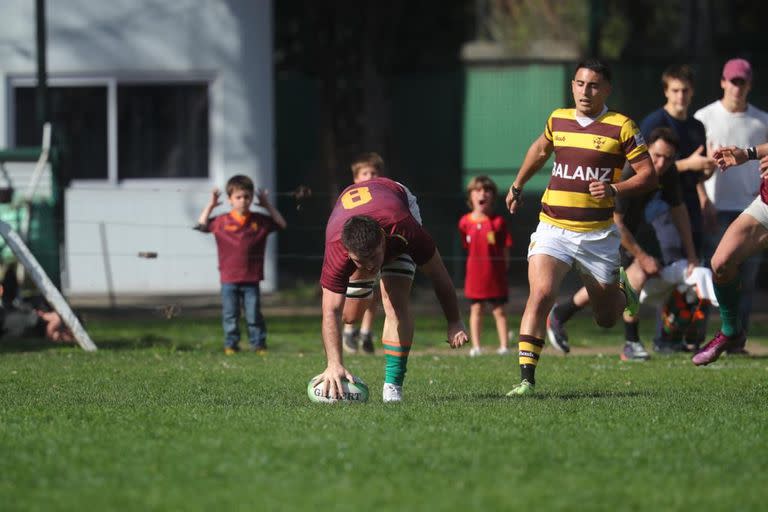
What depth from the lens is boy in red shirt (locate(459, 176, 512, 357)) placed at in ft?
44.4

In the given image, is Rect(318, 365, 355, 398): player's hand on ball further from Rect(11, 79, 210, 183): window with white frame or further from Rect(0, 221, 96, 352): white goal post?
Rect(11, 79, 210, 183): window with white frame

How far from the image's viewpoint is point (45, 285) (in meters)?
13.0

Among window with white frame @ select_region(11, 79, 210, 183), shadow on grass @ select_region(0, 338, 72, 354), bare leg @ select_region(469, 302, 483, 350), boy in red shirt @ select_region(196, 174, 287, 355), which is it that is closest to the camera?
shadow on grass @ select_region(0, 338, 72, 354)

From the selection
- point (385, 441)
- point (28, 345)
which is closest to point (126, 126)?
point (28, 345)

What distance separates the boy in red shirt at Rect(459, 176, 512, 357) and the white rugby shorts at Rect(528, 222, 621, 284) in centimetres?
394

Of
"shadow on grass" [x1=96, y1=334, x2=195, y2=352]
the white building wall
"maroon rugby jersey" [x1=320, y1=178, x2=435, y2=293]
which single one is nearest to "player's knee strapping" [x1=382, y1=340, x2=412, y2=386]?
"maroon rugby jersey" [x1=320, y1=178, x2=435, y2=293]

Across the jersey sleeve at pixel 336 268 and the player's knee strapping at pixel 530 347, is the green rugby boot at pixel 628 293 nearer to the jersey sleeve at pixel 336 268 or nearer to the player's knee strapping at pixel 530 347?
the player's knee strapping at pixel 530 347

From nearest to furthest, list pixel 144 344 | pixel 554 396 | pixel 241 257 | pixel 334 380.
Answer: pixel 334 380 → pixel 554 396 → pixel 241 257 → pixel 144 344

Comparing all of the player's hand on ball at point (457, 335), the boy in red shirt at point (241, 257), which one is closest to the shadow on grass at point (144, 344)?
the boy in red shirt at point (241, 257)

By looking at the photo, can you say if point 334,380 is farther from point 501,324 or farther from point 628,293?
point 501,324

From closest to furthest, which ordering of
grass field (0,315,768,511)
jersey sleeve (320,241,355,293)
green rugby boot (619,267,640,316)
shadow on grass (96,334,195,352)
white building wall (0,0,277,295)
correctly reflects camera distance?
grass field (0,315,768,511)
jersey sleeve (320,241,355,293)
green rugby boot (619,267,640,316)
shadow on grass (96,334,195,352)
white building wall (0,0,277,295)

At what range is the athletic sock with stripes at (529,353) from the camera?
366 inches

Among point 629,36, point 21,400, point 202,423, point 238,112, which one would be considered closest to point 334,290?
point 202,423

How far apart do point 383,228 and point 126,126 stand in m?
12.1
